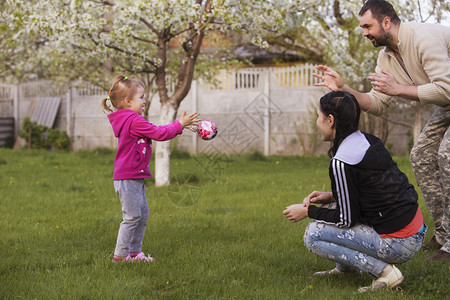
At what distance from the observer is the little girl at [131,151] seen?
4023 millimetres

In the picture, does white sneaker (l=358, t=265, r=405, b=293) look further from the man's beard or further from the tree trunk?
the tree trunk

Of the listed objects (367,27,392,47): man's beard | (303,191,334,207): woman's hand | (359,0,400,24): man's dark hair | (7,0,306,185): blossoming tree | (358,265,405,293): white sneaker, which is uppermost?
(7,0,306,185): blossoming tree

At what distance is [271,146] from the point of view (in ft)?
47.8

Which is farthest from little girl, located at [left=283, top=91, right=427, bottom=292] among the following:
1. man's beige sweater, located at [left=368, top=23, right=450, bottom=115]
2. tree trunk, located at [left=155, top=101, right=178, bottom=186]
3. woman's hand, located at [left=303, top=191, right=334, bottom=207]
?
tree trunk, located at [left=155, top=101, right=178, bottom=186]

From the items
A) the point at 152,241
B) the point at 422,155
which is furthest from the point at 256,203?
the point at 422,155

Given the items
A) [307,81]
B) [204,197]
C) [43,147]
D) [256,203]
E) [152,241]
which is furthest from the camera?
[43,147]

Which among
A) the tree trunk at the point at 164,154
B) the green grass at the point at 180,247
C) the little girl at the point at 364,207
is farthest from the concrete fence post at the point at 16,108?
the little girl at the point at 364,207

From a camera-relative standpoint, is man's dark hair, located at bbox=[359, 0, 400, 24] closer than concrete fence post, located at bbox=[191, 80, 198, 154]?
Yes

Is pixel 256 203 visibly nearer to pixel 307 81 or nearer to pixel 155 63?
pixel 155 63

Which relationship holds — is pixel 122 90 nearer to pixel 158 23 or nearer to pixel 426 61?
pixel 426 61

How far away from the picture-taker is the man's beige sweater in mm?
3684

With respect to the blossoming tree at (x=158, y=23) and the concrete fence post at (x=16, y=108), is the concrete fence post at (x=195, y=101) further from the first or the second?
the concrete fence post at (x=16, y=108)

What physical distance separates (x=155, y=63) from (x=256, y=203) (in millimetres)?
3011

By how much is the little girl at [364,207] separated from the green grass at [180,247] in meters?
0.23
